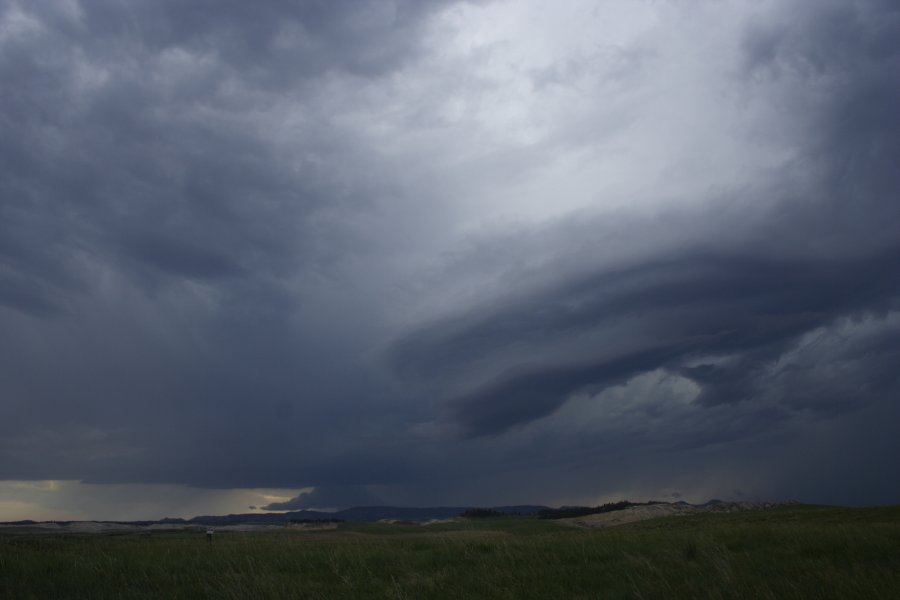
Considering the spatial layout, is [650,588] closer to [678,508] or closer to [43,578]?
[43,578]

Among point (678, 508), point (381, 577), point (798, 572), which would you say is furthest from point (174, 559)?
point (678, 508)

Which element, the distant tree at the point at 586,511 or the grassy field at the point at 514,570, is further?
the distant tree at the point at 586,511

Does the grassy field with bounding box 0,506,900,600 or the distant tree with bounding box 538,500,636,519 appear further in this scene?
the distant tree with bounding box 538,500,636,519

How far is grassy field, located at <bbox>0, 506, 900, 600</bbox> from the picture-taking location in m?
10.1

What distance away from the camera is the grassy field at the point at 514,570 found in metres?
10.1

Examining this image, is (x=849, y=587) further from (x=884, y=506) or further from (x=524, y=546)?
(x=884, y=506)

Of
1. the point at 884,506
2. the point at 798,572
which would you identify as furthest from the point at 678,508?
the point at 798,572

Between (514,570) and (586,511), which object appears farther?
(586,511)

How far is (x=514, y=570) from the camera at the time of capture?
1213cm

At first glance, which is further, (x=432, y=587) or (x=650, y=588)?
(x=432, y=587)

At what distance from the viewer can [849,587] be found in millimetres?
9133

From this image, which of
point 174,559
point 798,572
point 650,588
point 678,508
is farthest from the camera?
point 678,508

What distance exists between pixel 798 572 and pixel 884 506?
122ft

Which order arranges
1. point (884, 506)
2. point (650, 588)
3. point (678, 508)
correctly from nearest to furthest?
point (650, 588) < point (884, 506) < point (678, 508)
